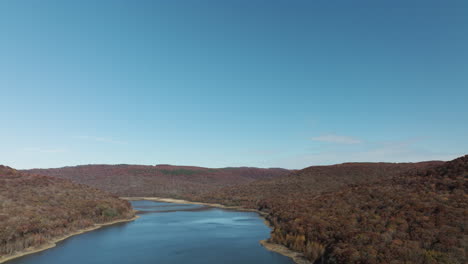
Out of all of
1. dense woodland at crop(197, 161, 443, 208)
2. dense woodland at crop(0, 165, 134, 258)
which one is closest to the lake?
dense woodland at crop(0, 165, 134, 258)

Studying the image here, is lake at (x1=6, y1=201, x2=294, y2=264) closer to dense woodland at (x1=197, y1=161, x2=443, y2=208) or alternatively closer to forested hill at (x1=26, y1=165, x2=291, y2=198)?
dense woodland at (x1=197, y1=161, x2=443, y2=208)

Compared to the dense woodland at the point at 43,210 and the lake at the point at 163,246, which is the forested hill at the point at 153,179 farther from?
the lake at the point at 163,246

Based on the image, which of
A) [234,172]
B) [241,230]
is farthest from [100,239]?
[234,172]

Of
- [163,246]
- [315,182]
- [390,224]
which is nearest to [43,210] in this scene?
[163,246]

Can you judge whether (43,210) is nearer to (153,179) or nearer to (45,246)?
(45,246)

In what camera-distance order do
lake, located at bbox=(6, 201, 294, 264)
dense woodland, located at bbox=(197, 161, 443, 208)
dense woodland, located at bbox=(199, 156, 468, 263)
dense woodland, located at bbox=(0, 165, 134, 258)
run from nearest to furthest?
dense woodland, located at bbox=(199, 156, 468, 263)
lake, located at bbox=(6, 201, 294, 264)
dense woodland, located at bbox=(0, 165, 134, 258)
dense woodland, located at bbox=(197, 161, 443, 208)
